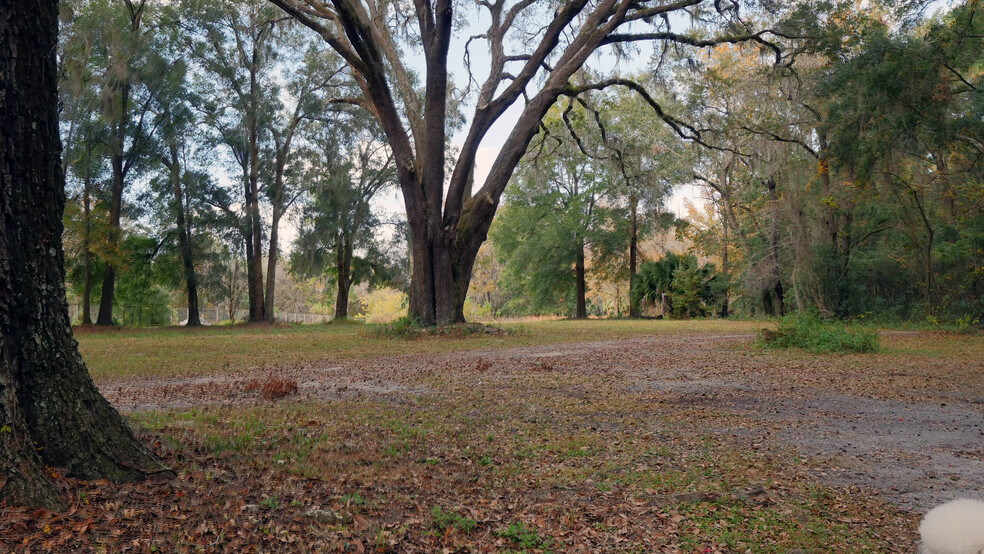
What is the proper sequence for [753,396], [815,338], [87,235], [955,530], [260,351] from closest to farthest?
[955,530] → [753,396] → [815,338] → [260,351] → [87,235]

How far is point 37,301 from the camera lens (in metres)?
3.11

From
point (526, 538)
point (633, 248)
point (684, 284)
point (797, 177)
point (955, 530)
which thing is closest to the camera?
point (955, 530)

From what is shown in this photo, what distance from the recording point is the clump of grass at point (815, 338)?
37.7 feet

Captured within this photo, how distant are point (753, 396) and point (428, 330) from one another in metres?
9.75

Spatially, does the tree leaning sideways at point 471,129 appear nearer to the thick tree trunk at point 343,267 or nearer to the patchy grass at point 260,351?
the patchy grass at point 260,351

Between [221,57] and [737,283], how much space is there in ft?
74.5

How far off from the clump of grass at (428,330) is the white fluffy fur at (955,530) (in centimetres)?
1345

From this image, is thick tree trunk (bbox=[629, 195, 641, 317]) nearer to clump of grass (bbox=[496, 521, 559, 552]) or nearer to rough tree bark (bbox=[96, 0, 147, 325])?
rough tree bark (bbox=[96, 0, 147, 325])

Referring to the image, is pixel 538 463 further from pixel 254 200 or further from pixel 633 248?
pixel 633 248

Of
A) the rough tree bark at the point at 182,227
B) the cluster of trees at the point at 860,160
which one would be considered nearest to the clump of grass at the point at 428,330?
the cluster of trees at the point at 860,160

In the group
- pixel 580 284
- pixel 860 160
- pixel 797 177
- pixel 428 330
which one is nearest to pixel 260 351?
pixel 428 330

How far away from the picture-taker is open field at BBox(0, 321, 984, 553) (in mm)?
3029

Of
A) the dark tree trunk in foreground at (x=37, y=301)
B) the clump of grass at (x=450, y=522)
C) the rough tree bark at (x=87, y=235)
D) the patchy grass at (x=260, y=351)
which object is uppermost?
the rough tree bark at (x=87, y=235)

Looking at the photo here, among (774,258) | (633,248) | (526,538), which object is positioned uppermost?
(633,248)
